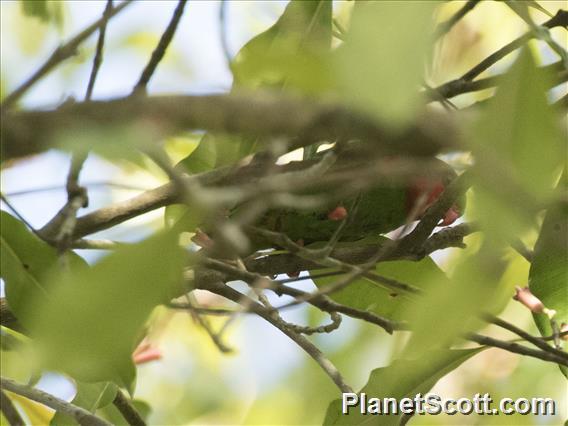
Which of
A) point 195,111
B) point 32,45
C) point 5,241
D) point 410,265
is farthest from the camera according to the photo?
point 32,45

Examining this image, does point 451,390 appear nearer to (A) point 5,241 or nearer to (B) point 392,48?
(A) point 5,241

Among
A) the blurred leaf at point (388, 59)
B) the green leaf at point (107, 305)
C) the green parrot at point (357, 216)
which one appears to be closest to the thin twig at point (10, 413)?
the green parrot at point (357, 216)

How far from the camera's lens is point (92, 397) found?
1022mm

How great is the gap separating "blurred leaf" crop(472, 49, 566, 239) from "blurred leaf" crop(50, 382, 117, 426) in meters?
0.62

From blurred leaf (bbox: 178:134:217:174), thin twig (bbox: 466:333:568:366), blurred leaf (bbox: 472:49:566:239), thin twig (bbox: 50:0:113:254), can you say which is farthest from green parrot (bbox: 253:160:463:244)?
blurred leaf (bbox: 472:49:566:239)

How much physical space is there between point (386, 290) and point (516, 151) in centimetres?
56

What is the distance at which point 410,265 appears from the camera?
3.29ft

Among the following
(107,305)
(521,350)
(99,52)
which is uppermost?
(99,52)

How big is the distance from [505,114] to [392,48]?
0.31ft

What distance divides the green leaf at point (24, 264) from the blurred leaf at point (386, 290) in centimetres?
36

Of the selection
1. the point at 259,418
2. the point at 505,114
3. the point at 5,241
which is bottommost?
the point at 505,114

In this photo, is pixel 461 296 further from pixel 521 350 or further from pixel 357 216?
pixel 357 216

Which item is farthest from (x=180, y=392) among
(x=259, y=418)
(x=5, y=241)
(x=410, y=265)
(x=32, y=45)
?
(x=5, y=241)

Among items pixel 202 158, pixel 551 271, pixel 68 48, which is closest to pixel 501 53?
pixel 551 271
